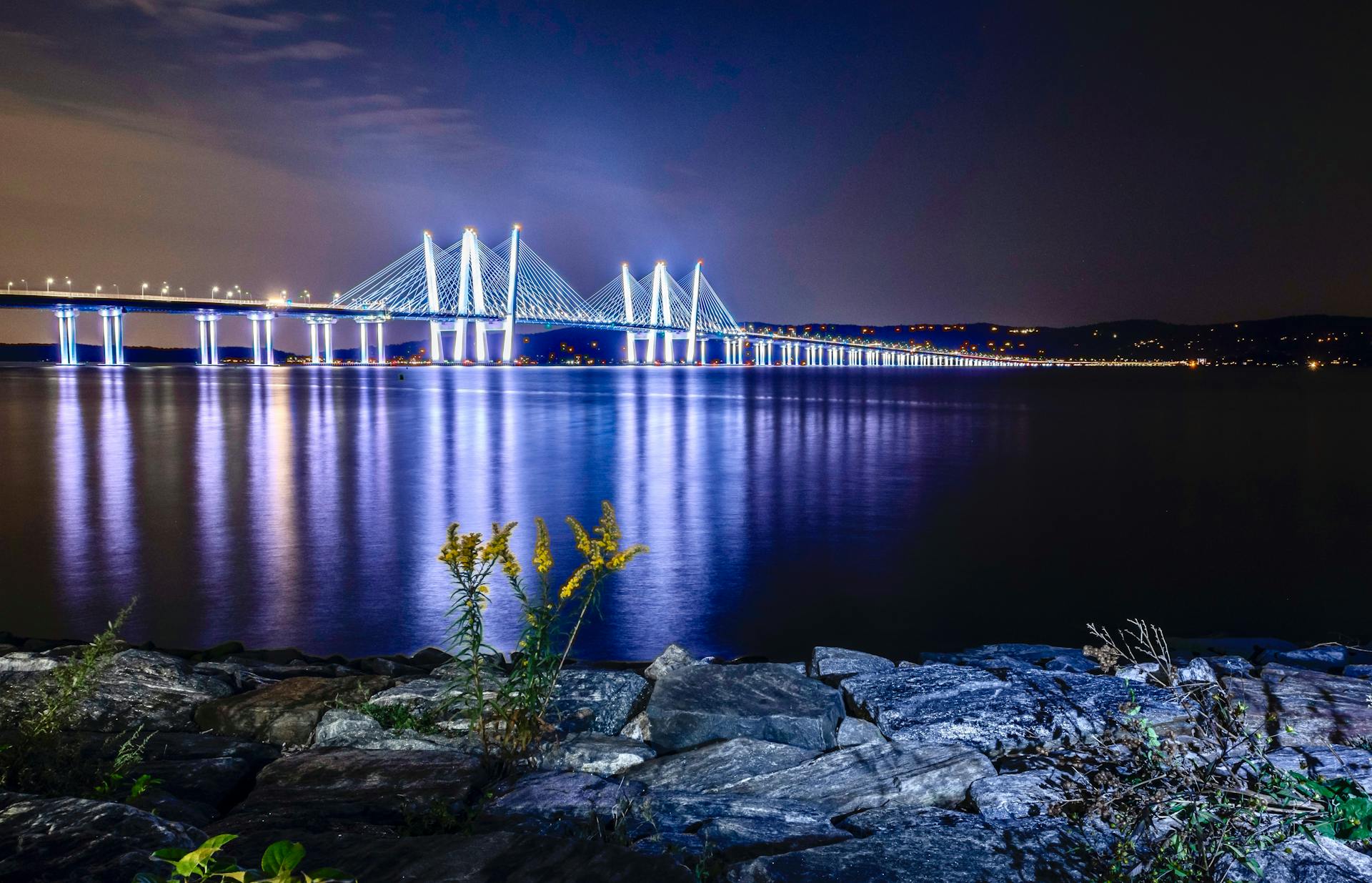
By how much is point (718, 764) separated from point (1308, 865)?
244 cm

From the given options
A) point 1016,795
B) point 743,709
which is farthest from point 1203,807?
point 743,709

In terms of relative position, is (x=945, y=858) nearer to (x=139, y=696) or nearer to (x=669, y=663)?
(x=669, y=663)

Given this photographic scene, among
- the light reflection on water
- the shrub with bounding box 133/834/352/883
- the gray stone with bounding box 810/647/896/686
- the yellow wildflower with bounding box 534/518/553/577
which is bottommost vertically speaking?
the light reflection on water

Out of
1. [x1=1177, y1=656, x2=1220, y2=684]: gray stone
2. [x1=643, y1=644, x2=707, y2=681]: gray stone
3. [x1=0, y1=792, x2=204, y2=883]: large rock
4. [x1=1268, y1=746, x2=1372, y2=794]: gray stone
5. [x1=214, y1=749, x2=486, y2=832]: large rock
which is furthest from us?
[x1=643, y1=644, x2=707, y2=681]: gray stone

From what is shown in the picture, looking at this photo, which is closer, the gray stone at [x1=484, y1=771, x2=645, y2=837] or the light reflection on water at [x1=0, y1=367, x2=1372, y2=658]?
the gray stone at [x1=484, y1=771, x2=645, y2=837]

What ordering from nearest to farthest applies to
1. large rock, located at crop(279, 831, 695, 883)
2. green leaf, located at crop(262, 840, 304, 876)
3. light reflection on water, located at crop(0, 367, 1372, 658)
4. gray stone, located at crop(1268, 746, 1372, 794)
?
green leaf, located at crop(262, 840, 304, 876) → large rock, located at crop(279, 831, 695, 883) → gray stone, located at crop(1268, 746, 1372, 794) → light reflection on water, located at crop(0, 367, 1372, 658)

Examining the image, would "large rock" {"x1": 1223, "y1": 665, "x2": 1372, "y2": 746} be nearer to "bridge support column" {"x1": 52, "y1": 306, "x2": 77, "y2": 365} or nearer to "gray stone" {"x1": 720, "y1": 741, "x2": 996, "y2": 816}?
"gray stone" {"x1": 720, "y1": 741, "x2": 996, "y2": 816}

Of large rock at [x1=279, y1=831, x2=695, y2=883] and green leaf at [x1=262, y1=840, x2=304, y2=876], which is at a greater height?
green leaf at [x1=262, y1=840, x2=304, y2=876]

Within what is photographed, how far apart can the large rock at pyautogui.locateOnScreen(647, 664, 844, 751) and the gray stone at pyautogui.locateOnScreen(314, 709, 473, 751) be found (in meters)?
1.12

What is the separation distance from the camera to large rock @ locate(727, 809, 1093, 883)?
3074mm

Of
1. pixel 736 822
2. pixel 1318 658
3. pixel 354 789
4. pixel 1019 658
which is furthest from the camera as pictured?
pixel 1019 658

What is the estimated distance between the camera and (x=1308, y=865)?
301 cm

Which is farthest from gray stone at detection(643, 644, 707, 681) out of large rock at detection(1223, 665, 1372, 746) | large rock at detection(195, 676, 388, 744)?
large rock at detection(1223, 665, 1372, 746)

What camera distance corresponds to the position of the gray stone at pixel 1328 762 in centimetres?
384
